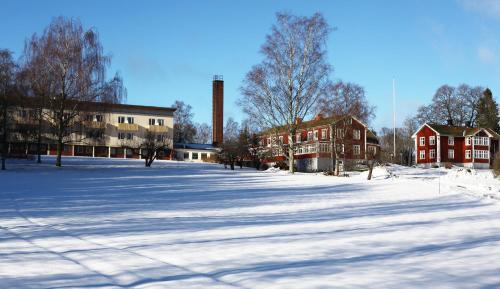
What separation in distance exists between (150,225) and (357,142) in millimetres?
52718

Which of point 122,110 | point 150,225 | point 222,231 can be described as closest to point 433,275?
point 222,231

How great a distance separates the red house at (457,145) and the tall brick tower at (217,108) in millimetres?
30525

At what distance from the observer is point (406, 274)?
6.91 m

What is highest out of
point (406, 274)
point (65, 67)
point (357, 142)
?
point (65, 67)

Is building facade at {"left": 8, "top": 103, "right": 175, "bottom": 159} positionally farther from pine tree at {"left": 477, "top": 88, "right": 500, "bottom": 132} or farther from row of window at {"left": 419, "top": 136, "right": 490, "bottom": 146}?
pine tree at {"left": 477, "top": 88, "right": 500, "bottom": 132}

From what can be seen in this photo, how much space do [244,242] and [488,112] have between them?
252 ft

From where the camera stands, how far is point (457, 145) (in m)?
69.6

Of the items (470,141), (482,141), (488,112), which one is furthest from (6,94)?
(488,112)

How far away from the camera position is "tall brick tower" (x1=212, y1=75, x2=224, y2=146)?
74.7 meters

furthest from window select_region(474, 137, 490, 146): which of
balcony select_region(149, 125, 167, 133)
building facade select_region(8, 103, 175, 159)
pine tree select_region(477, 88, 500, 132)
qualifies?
balcony select_region(149, 125, 167, 133)

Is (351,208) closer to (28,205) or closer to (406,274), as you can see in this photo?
(406,274)

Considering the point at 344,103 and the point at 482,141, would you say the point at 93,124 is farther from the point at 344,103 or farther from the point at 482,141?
the point at 482,141

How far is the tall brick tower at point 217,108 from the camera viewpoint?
74688 millimetres

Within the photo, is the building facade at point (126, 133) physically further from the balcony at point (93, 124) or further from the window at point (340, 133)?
the window at point (340, 133)
